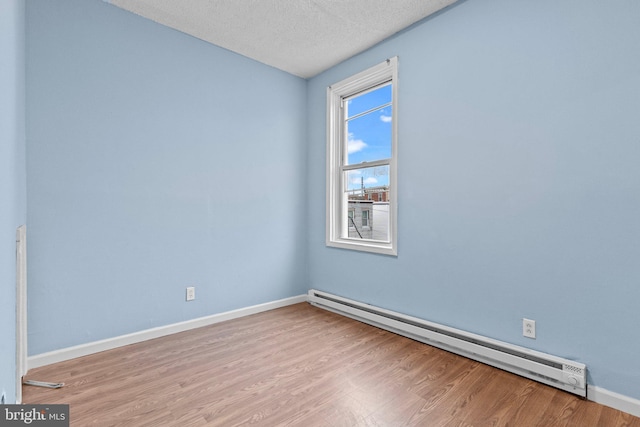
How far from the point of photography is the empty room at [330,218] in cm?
169

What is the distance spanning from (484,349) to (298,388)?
1.35 meters

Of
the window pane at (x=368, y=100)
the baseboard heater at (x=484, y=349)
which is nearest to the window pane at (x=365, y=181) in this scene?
the window pane at (x=368, y=100)

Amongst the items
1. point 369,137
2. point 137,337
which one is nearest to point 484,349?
point 369,137

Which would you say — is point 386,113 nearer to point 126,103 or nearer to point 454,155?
point 454,155

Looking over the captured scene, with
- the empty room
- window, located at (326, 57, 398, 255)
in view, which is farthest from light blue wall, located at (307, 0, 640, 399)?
window, located at (326, 57, 398, 255)

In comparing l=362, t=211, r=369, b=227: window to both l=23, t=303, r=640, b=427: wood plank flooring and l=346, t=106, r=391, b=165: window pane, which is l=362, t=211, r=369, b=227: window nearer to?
l=346, t=106, r=391, b=165: window pane

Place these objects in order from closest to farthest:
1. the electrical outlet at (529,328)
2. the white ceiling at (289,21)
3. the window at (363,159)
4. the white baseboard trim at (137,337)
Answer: the electrical outlet at (529,328) → the white baseboard trim at (137,337) → the white ceiling at (289,21) → the window at (363,159)

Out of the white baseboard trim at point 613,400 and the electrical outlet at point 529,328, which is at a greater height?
the electrical outlet at point 529,328

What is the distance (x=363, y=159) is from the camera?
10.8 ft

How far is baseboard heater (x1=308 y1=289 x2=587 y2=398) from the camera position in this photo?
70.8 inches

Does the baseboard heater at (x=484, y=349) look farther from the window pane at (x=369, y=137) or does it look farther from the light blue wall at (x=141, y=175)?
the window pane at (x=369, y=137)

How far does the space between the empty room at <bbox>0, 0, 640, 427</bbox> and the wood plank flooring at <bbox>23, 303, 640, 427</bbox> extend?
0.06 feet

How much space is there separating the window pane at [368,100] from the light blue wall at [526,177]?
32 centimetres

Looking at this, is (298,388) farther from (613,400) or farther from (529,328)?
(613,400)
